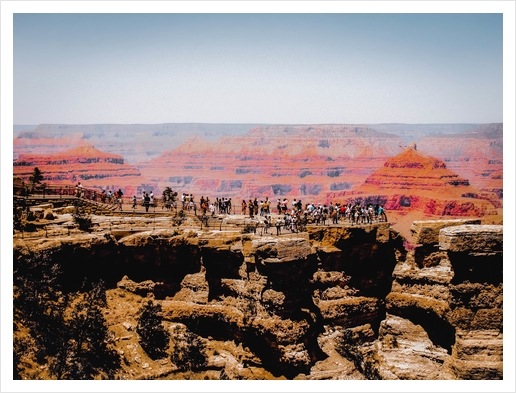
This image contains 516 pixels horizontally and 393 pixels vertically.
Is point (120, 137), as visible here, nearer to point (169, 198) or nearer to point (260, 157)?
point (260, 157)

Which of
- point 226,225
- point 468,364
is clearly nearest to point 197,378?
point 226,225

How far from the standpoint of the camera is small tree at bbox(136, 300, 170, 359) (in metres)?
28.9

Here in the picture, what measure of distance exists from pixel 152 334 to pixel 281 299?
18.1 ft

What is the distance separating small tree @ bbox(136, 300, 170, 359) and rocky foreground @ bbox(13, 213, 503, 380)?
0.10 metres

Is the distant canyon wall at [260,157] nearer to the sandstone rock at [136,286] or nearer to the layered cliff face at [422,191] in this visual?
the layered cliff face at [422,191]

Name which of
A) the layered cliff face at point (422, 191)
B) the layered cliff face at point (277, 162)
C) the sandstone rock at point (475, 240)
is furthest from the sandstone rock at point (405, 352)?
the layered cliff face at point (277, 162)

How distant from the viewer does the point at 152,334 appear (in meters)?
29.2

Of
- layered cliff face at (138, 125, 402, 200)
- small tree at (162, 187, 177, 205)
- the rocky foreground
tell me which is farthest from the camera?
layered cliff face at (138, 125, 402, 200)

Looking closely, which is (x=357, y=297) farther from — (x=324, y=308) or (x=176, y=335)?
(x=176, y=335)

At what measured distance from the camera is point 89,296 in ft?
97.9

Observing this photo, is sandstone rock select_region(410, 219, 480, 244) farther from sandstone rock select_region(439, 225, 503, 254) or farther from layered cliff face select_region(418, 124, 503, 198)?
layered cliff face select_region(418, 124, 503, 198)

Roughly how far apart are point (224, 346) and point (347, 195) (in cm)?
9158

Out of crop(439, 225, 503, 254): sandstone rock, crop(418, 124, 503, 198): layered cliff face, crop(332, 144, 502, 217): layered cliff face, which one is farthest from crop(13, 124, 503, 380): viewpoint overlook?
crop(418, 124, 503, 198): layered cliff face

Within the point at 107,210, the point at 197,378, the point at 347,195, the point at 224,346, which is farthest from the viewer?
the point at 347,195
